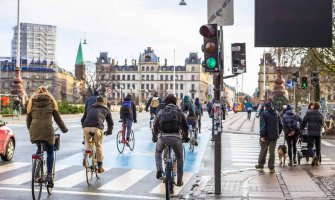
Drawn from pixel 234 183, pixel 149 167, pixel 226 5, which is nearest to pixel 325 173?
pixel 234 183

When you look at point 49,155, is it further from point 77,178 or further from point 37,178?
point 77,178

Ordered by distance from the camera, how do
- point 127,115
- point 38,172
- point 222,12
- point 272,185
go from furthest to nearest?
point 127,115, point 272,185, point 222,12, point 38,172

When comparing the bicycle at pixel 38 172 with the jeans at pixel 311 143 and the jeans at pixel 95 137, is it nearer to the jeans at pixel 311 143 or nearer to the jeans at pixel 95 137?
the jeans at pixel 95 137

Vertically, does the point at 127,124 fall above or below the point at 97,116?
below

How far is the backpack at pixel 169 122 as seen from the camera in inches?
394

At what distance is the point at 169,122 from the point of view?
395 inches

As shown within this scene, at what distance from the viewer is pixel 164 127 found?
32.8ft

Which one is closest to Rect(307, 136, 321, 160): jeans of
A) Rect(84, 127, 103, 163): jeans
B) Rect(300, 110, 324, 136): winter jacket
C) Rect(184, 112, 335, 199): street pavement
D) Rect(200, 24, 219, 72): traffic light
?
Rect(300, 110, 324, 136): winter jacket

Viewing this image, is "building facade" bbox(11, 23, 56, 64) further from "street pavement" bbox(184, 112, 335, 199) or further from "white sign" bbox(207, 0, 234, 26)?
"white sign" bbox(207, 0, 234, 26)

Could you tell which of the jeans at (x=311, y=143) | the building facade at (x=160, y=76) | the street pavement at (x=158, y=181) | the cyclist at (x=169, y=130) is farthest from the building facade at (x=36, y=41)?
the cyclist at (x=169, y=130)

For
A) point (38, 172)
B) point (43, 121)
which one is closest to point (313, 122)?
point (43, 121)

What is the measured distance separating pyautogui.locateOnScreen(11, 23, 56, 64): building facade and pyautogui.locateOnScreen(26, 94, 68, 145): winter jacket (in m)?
165

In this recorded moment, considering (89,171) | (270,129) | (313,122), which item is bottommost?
(89,171)

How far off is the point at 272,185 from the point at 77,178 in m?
4.16
